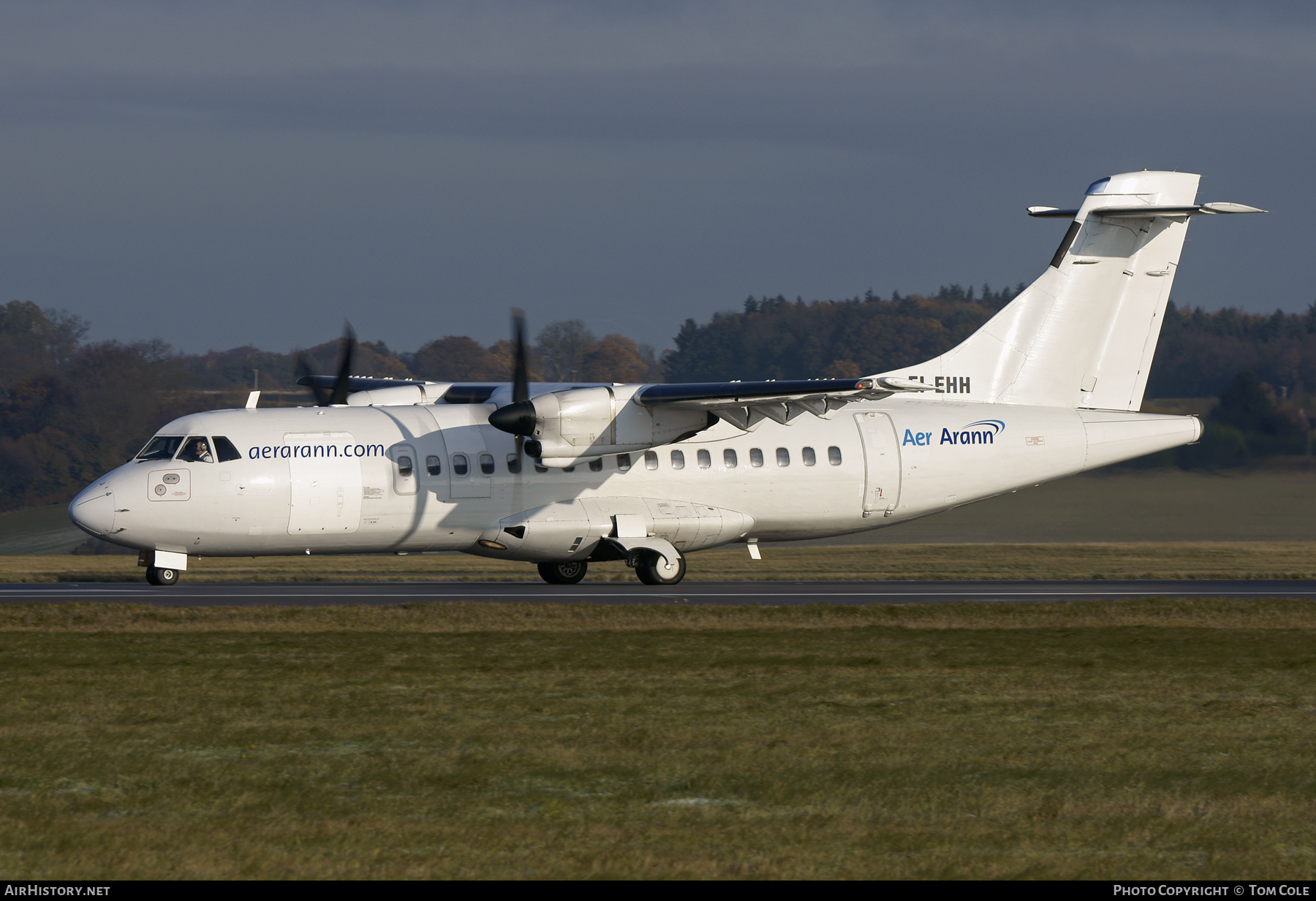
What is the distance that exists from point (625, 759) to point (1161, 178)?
2204 cm

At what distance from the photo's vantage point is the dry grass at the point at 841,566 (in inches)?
1252

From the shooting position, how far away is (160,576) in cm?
2356

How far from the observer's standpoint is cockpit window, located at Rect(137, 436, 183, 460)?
22.6 m

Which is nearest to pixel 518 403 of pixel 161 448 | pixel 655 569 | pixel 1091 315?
pixel 655 569

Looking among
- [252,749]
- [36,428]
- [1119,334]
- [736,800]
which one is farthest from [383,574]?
[36,428]

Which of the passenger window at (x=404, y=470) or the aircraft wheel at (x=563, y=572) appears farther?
the aircraft wheel at (x=563, y=572)

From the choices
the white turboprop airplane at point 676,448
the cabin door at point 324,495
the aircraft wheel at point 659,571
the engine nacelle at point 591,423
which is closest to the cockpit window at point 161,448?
the white turboprop airplane at point 676,448

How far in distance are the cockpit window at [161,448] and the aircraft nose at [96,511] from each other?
35.9 inches

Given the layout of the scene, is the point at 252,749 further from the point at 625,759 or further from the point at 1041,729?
the point at 1041,729

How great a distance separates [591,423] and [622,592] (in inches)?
112

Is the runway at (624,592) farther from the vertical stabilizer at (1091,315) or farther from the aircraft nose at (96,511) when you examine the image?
the vertical stabilizer at (1091,315)

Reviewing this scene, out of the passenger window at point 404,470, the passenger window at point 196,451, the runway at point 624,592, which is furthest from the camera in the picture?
the passenger window at point 404,470

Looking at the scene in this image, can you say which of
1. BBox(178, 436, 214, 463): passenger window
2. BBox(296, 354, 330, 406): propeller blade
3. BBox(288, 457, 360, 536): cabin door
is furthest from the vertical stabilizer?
BBox(178, 436, 214, 463): passenger window

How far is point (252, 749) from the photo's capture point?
33.2ft
